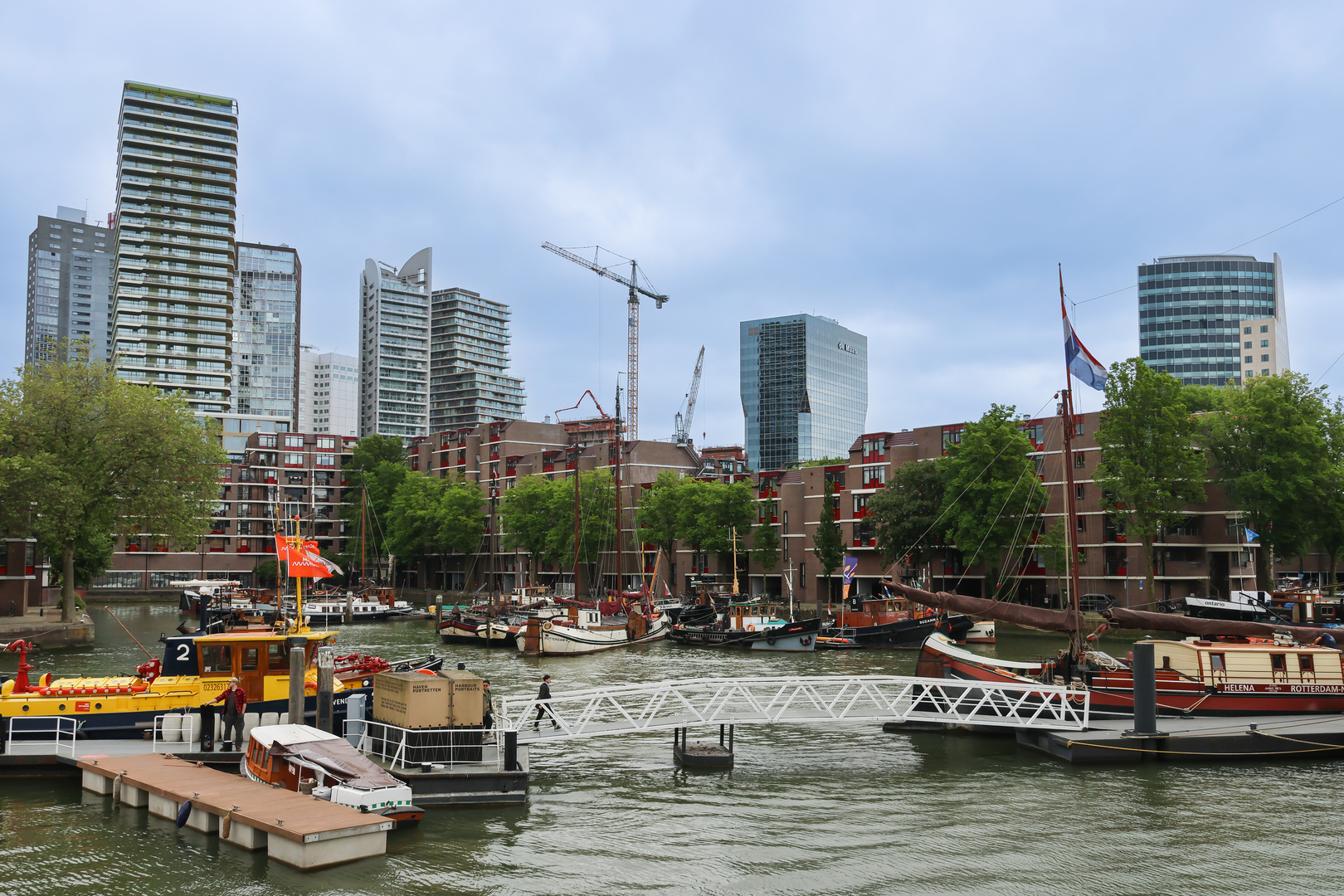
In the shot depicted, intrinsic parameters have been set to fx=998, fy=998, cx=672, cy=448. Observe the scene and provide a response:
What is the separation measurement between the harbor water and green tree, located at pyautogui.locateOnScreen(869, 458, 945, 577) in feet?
162

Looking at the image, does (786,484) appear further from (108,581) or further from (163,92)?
(163,92)

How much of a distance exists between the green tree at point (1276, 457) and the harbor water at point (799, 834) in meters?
45.5

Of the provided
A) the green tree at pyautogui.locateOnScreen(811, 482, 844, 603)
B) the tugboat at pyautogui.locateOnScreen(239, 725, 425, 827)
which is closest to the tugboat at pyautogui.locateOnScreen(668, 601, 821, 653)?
the green tree at pyautogui.locateOnScreen(811, 482, 844, 603)

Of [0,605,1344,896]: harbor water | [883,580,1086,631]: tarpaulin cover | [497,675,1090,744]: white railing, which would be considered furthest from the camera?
[883,580,1086,631]: tarpaulin cover

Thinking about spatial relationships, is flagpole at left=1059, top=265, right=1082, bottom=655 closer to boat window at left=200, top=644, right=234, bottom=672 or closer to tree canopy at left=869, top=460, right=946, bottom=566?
boat window at left=200, top=644, right=234, bottom=672

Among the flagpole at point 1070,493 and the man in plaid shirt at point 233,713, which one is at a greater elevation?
the flagpole at point 1070,493

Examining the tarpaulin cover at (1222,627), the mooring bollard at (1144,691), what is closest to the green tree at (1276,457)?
the tarpaulin cover at (1222,627)

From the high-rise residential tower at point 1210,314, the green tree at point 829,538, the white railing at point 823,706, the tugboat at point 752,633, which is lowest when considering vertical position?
the tugboat at point 752,633

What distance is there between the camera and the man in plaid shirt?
80.1ft

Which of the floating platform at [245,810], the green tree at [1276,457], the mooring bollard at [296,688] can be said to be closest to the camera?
the floating platform at [245,810]

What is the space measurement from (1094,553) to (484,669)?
51.3 metres

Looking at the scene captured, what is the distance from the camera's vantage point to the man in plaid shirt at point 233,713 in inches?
961

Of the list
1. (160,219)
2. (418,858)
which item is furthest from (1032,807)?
(160,219)

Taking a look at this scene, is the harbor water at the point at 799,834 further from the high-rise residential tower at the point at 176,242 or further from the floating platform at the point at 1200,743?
the high-rise residential tower at the point at 176,242
